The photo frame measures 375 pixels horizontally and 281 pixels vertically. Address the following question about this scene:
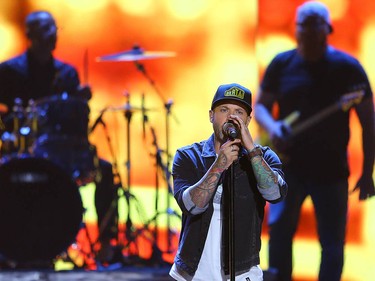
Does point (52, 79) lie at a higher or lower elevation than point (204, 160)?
higher

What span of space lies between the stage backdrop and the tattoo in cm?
394

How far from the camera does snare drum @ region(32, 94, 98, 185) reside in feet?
22.1

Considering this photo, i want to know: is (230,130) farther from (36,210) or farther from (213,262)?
(36,210)

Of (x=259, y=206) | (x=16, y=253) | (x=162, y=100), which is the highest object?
(x=162, y=100)

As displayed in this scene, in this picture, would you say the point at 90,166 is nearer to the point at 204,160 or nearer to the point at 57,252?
the point at 57,252

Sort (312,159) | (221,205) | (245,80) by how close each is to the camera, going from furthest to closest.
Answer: (245,80)
(312,159)
(221,205)

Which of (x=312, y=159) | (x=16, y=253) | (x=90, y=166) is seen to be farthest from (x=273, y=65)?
(x=16, y=253)

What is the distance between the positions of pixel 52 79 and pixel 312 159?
7.63 ft

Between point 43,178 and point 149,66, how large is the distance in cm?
134

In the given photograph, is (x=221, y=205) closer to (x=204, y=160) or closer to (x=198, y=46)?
(x=204, y=160)

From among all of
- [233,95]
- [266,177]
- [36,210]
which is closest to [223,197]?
[266,177]

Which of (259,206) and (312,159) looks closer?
(259,206)

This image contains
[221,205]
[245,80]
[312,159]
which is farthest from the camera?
[245,80]

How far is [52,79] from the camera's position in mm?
7121
